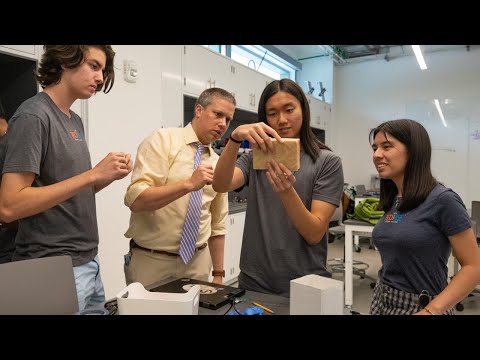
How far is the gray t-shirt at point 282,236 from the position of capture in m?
1.22

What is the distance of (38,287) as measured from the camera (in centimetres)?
93

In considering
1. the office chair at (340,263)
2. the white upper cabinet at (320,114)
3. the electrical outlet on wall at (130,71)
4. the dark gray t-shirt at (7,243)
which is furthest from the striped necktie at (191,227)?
the white upper cabinet at (320,114)

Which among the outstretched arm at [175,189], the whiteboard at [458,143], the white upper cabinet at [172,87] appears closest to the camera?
the outstretched arm at [175,189]

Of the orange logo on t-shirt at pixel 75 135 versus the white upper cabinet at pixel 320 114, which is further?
the white upper cabinet at pixel 320 114

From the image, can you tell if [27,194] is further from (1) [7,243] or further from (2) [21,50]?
(2) [21,50]

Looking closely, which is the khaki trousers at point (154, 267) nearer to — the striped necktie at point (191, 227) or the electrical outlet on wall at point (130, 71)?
the striped necktie at point (191, 227)

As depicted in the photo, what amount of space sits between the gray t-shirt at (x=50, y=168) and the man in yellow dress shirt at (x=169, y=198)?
285 millimetres

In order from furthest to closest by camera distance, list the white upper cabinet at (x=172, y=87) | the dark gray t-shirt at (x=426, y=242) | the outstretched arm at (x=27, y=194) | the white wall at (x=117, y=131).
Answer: the white upper cabinet at (x=172, y=87) → the white wall at (x=117, y=131) → the dark gray t-shirt at (x=426, y=242) → the outstretched arm at (x=27, y=194)

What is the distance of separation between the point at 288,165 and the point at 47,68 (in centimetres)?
89

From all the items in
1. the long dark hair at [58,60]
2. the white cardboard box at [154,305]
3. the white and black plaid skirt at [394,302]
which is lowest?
the white and black plaid skirt at [394,302]

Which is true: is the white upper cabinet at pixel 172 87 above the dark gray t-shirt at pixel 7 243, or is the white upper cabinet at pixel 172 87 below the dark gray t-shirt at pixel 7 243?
above

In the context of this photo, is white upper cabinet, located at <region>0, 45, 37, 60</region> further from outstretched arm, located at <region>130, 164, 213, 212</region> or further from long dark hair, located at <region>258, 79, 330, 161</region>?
long dark hair, located at <region>258, 79, 330, 161</region>

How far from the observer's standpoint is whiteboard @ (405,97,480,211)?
19.6ft
